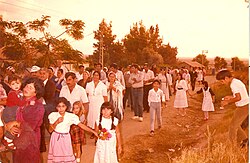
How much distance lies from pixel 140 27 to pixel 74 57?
1.00m

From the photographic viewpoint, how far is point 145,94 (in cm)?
657

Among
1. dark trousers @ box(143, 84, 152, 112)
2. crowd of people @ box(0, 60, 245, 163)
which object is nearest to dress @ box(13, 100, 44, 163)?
crowd of people @ box(0, 60, 245, 163)

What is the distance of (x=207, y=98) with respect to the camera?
18.1 ft

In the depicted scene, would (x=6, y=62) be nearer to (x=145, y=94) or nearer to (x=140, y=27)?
(x=140, y=27)

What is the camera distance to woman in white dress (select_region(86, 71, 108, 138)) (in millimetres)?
4420

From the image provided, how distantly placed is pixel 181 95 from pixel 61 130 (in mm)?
3394

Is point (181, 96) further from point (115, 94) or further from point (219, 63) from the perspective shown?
point (219, 63)

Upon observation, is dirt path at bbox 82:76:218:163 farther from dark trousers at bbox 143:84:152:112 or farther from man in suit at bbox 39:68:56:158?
man in suit at bbox 39:68:56:158

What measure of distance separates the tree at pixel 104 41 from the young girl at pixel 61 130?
1.82 meters

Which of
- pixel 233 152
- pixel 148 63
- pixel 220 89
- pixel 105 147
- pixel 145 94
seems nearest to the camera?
pixel 105 147

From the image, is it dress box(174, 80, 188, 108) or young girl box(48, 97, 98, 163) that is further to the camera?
dress box(174, 80, 188, 108)

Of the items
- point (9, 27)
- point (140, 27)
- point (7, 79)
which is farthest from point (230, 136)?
point (9, 27)

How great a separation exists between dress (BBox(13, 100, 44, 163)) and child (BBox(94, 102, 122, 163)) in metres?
0.54

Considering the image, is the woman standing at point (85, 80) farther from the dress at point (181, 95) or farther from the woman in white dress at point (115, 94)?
the dress at point (181, 95)
